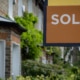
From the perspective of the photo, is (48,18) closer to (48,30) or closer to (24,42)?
(48,30)

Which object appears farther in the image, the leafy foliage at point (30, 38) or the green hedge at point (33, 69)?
the leafy foliage at point (30, 38)

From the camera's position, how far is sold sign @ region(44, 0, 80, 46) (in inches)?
151

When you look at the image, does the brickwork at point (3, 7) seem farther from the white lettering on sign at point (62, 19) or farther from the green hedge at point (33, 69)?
the white lettering on sign at point (62, 19)

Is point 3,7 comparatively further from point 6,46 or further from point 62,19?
point 62,19

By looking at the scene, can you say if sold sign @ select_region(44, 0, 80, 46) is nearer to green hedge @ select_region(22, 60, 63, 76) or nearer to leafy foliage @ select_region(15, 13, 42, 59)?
green hedge @ select_region(22, 60, 63, 76)

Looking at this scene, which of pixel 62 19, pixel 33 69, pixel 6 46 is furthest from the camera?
pixel 33 69

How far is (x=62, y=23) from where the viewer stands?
385cm

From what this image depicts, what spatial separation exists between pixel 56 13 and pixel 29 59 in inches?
611

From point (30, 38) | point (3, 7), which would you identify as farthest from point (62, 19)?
point (30, 38)

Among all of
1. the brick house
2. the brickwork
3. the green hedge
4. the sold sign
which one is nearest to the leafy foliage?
the green hedge

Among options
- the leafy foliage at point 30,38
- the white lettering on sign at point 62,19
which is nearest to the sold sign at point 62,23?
the white lettering on sign at point 62,19

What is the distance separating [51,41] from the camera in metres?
3.85

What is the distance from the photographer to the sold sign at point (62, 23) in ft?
12.6

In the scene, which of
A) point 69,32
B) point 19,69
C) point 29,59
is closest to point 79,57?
point 29,59
